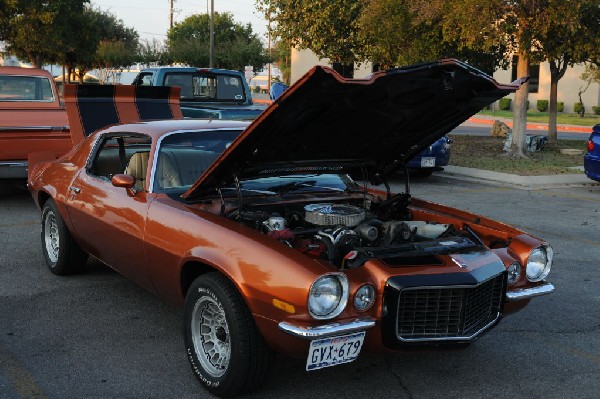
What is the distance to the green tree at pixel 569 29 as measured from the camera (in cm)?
1432

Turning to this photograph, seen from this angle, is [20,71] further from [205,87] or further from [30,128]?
[205,87]

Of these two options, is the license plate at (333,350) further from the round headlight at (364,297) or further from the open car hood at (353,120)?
the open car hood at (353,120)

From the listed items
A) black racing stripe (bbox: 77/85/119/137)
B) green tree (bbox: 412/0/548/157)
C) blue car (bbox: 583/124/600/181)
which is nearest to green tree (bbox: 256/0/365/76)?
green tree (bbox: 412/0/548/157)

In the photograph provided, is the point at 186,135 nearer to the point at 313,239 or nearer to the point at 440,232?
the point at 313,239

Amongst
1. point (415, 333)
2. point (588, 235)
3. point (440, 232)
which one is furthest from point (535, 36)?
point (415, 333)

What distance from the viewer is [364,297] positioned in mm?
3543

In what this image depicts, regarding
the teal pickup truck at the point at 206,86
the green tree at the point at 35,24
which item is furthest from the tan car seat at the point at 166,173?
the green tree at the point at 35,24

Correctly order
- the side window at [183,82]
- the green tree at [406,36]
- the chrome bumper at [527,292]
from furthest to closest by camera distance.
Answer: the green tree at [406,36]
the side window at [183,82]
the chrome bumper at [527,292]

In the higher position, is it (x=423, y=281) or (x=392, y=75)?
(x=392, y=75)

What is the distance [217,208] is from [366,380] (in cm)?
142

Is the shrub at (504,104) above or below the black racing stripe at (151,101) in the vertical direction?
above

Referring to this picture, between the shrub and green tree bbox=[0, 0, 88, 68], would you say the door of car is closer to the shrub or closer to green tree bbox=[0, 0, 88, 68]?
green tree bbox=[0, 0, 88, 68]

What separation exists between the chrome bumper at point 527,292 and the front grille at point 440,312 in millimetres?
295

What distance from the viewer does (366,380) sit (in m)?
4.12
